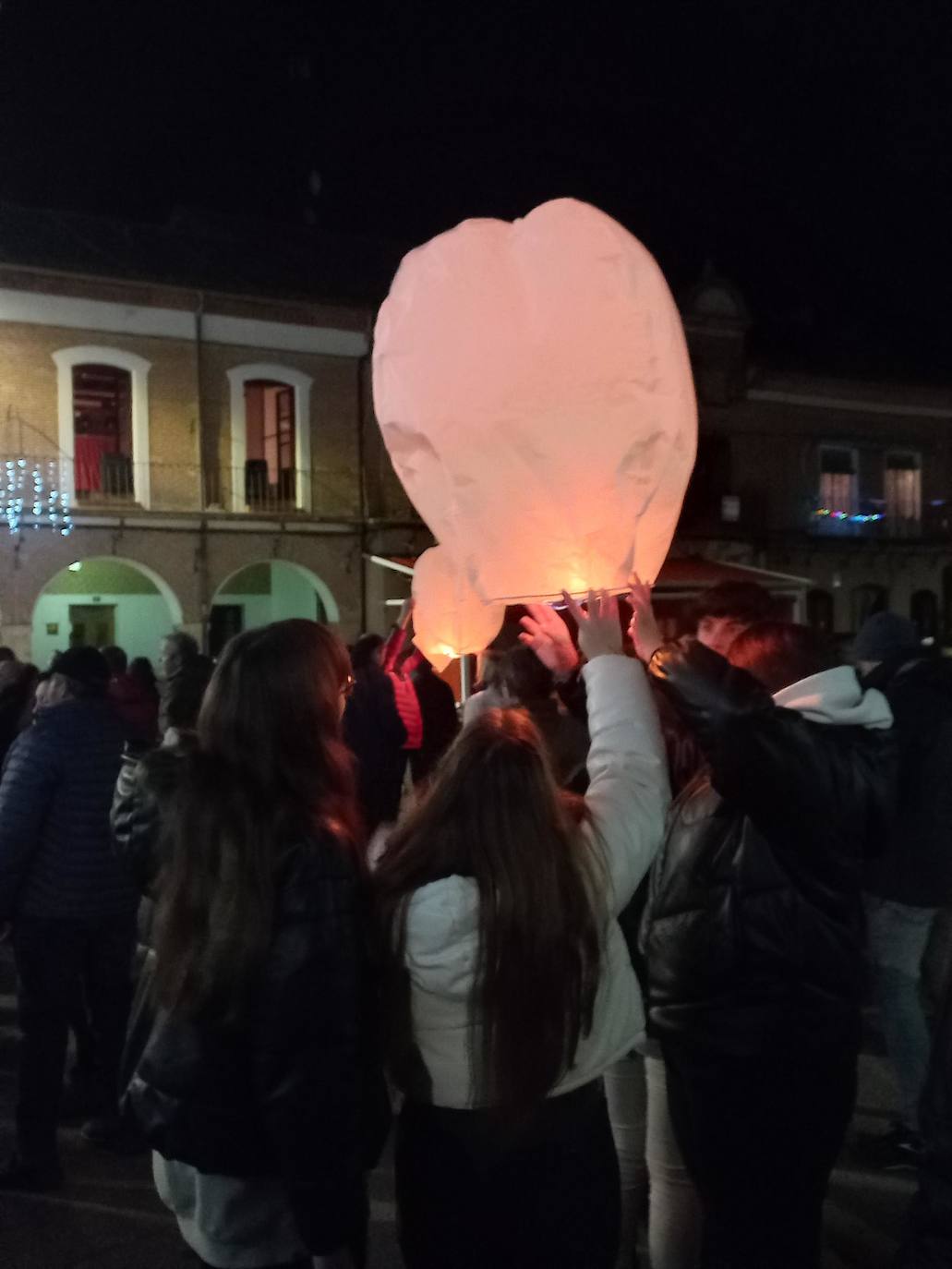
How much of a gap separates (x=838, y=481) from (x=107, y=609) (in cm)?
1397

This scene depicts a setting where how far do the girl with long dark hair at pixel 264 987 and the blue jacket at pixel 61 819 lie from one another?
187 centimetres

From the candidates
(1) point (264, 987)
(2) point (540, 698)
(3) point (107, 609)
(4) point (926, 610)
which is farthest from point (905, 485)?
(1) point (264, 987)

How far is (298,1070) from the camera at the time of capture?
76.3 inches

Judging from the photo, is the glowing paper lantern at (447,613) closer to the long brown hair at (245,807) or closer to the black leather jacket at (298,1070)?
the long brown hair at (245,807)

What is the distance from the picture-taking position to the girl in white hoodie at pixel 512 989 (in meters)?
1.89

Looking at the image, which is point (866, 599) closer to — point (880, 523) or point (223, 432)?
point (880, 523)

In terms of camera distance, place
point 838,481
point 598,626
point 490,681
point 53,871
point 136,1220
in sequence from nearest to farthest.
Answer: point 598,626 → point 136,1220 → point 53,871 → point 490,681 → point 838,481

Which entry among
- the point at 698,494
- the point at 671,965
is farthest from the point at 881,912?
the point at 698,494

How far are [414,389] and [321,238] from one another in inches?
732

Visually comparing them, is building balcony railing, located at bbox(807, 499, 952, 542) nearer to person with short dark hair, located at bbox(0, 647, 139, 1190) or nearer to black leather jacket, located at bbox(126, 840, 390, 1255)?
person with short dark hair, located at bbox(0, 647, 139, 1190)

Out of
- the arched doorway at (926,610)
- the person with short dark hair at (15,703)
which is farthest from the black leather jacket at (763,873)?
the arched doorway at (926,610)

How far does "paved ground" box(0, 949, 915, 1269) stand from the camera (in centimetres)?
345

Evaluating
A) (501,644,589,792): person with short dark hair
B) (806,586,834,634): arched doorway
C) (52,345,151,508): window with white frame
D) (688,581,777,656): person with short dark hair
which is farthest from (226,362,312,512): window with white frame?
(688,581,777,656): person with short dark hair

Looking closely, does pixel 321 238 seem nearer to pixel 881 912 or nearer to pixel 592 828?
pixel 881 912
